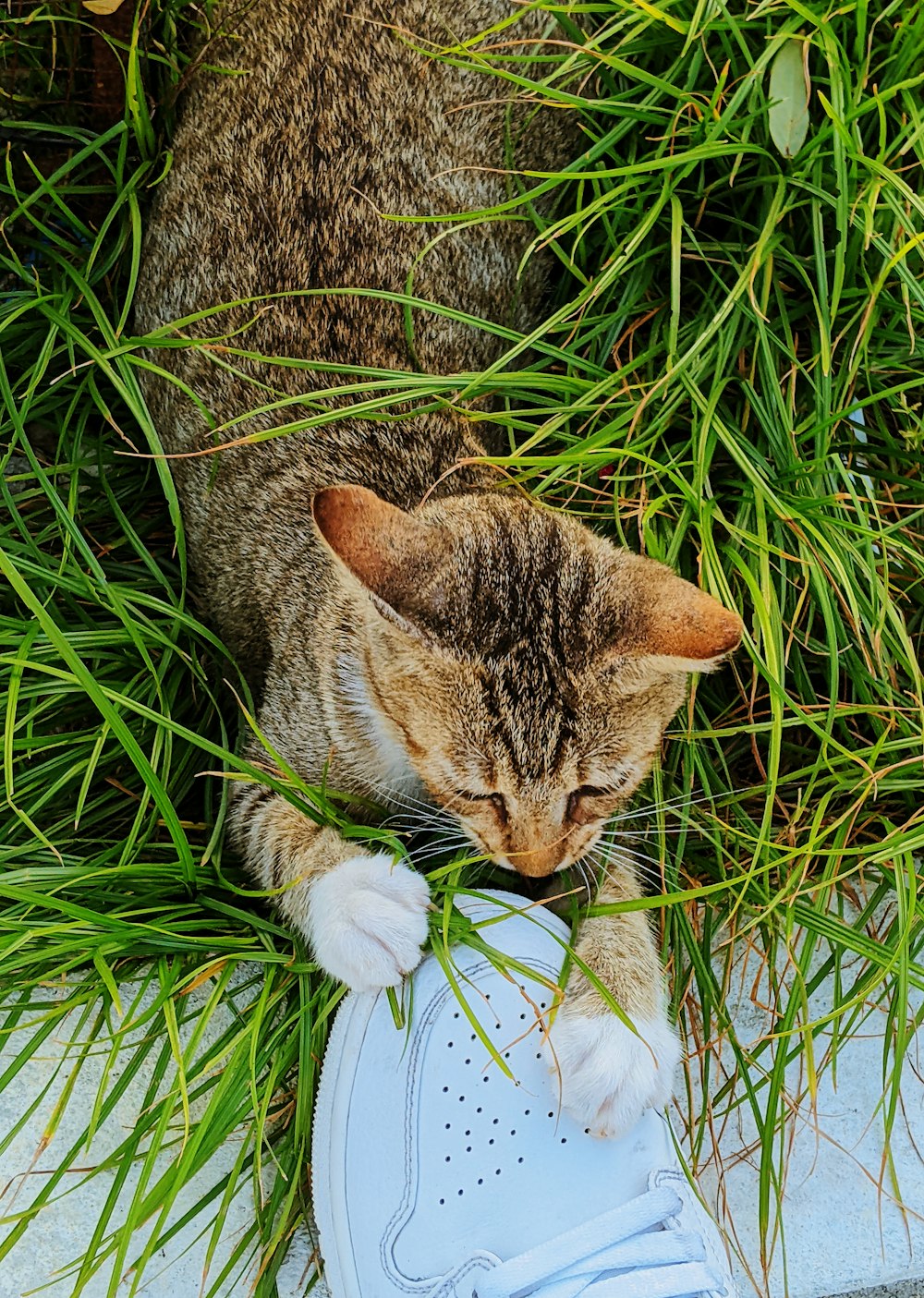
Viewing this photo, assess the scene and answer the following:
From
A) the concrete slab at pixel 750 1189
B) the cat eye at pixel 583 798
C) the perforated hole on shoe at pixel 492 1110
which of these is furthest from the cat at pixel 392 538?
the concrete slab at pixel 750 1189

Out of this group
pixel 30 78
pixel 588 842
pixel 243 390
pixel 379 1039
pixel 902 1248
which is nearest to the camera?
pixel 588 842

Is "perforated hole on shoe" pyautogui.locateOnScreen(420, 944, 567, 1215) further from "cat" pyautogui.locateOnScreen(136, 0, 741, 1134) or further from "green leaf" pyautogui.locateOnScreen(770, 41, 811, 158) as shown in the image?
"green leaf" pyautogui.locateOnScreen(770, 41, 811, 158)

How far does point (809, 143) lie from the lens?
2.05m

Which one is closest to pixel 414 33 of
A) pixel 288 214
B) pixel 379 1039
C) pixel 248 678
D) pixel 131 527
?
pixel 288 214

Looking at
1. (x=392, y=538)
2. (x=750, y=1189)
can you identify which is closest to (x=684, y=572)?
(x=392, y=538)

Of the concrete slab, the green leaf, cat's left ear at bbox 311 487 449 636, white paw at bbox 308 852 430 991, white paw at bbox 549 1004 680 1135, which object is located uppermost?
the green leaf

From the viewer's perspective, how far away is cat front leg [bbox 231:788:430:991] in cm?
191

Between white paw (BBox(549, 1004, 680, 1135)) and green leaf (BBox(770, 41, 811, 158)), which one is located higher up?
green leaf (BBox(770, 41, 811, 158))

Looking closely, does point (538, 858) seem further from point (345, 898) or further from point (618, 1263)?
point (618, 1263)

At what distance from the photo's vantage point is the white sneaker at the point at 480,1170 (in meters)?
2.02

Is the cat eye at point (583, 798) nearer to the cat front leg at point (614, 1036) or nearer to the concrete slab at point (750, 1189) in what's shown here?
the cat front leg at point (614, 1036)

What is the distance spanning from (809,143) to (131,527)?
1.52 m

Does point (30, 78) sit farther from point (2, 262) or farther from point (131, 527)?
point (131, 527)

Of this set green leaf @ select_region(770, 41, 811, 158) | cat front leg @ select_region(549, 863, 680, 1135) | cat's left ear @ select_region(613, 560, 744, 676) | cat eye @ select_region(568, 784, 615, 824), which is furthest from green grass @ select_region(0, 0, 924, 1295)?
cat's left ear @ select_region(613, 560, 744, 676)
